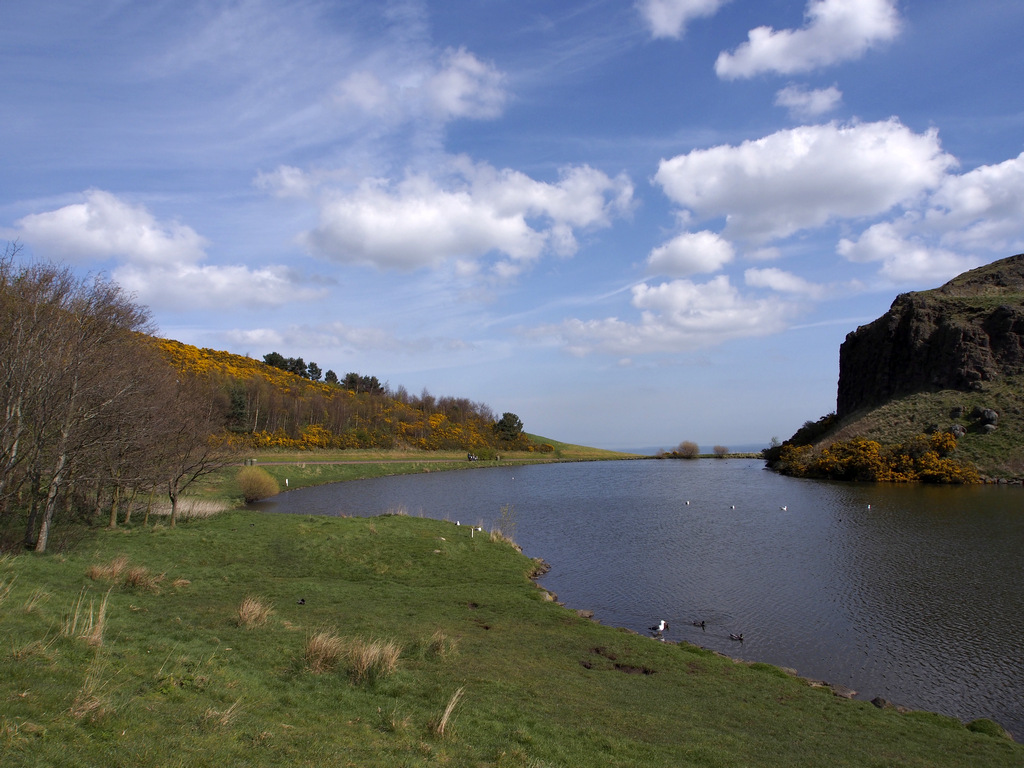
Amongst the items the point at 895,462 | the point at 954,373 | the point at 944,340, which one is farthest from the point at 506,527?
the point at 944,340

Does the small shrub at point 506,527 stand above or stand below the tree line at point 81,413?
below

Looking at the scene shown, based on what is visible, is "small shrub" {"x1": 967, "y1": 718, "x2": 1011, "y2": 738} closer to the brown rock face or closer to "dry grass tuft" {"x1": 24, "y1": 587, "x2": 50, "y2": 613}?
"dry grass tuft" {"x1": 24, "y1": 587, "x2": 50, "y2": 613}

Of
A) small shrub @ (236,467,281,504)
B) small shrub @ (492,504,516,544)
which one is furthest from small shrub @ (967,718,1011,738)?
small shrub @ (236,467,281,504)

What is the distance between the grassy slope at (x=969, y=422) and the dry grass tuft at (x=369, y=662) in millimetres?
71201

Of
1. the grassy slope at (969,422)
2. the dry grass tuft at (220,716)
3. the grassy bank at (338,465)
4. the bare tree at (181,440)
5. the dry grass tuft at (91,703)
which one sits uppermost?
the grassy slope at (969,422)

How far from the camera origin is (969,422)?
219 feet

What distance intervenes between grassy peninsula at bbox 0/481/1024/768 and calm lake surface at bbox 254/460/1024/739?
2990 millimetres

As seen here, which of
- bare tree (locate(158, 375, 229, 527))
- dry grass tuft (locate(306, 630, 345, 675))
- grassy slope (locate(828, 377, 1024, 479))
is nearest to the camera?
dry grass tuft (locate(306, 630, 345, 675))

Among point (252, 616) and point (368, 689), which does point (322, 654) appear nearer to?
point (368, 689)

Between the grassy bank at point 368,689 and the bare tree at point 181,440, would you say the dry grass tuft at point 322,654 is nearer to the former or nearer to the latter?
the grassy bank at point 368,689

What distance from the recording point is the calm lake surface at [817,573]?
628 inches

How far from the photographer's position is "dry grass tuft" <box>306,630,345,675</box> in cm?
1029

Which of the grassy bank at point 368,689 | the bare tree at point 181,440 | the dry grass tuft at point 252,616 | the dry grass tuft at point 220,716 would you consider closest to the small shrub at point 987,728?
the grassy bank at point 368,689

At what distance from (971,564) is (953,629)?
9.71 meters
